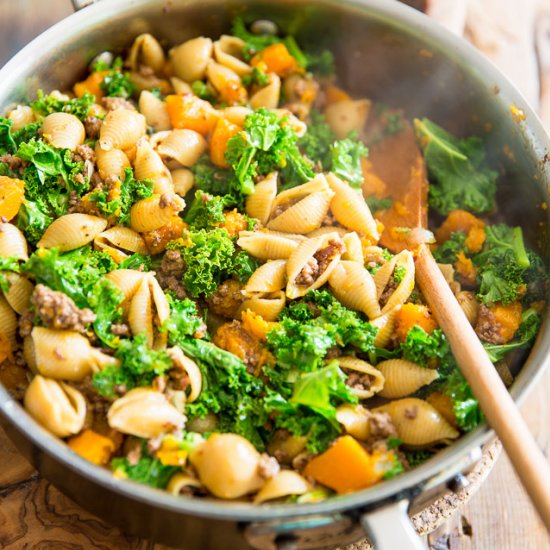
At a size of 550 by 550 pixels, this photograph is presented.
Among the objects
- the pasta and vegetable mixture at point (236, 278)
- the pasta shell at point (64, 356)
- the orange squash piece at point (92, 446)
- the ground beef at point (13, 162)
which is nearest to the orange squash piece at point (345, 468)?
the pasta and vegetable mixture at point (236, 278)

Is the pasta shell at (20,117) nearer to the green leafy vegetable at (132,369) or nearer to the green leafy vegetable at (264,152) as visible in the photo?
the green leafy vegetable at (264,152)

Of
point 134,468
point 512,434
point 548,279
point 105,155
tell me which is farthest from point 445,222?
point 134,468

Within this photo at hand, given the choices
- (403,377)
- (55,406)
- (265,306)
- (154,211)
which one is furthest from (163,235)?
(403,377)

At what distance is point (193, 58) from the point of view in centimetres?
326

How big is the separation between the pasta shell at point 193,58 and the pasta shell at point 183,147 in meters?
0.42

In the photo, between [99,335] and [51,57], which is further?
[51,57]

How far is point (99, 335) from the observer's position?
2.37 metres

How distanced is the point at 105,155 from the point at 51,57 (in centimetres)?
57

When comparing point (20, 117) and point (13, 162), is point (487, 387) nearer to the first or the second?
point (13, 162)

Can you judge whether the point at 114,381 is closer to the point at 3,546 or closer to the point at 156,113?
the point at 3,546

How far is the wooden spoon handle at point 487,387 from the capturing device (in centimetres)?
207

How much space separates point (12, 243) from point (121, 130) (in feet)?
2.10

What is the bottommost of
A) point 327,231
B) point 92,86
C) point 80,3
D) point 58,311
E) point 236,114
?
point 327,231

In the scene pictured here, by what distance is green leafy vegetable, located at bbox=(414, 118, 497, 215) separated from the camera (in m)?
3.14
